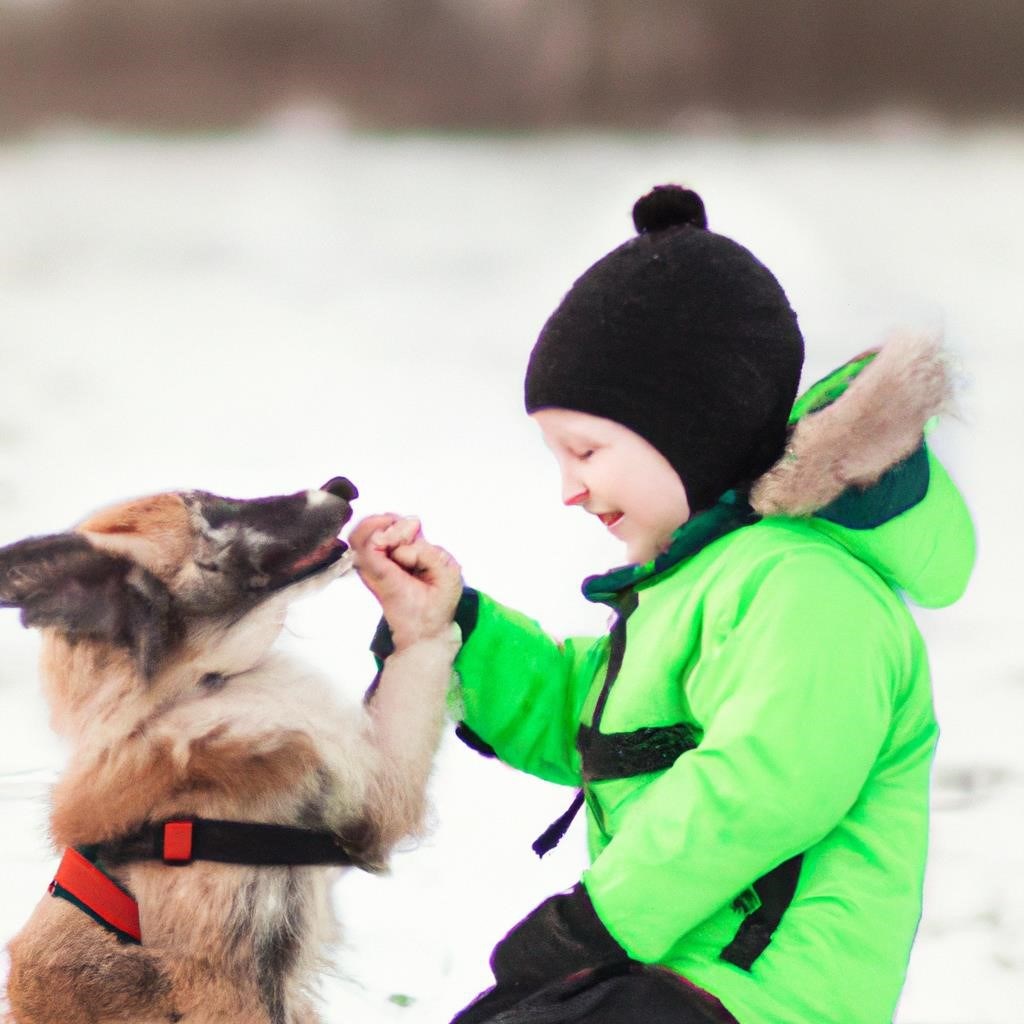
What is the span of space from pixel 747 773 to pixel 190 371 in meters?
3.14

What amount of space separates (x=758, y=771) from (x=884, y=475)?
15.8 inches

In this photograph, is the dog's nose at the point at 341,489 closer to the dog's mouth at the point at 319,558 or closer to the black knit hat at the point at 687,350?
the dog's mouth at the point at 319,558

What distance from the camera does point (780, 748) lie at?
1326 millimetres

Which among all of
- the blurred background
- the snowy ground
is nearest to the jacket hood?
the snowy ground

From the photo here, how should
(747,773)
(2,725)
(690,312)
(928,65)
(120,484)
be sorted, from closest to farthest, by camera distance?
(747,773) → (690,312) → (2,725) → (120,484) → (928,65)

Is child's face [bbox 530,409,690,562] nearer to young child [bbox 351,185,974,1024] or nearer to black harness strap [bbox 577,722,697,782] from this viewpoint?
young child [bbox 351,185,974,1024]

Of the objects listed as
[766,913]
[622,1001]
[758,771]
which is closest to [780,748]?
[758,771]

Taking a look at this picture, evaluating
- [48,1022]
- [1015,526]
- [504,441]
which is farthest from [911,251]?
[48,1022]

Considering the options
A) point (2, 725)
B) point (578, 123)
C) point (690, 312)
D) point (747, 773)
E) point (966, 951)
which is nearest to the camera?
point (747, 773)

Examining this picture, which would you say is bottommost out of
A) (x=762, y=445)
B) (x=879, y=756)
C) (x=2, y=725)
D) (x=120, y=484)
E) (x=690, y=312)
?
(x=2, y=725)

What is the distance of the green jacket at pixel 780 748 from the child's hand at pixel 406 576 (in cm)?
28

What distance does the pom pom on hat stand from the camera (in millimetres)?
1552

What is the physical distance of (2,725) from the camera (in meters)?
3.00

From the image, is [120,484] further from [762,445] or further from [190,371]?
[762,445]
